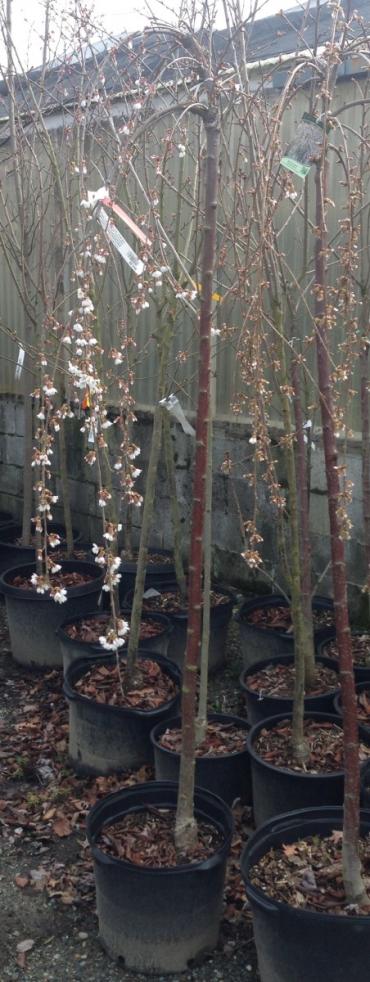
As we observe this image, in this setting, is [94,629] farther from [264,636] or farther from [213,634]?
[264,636]

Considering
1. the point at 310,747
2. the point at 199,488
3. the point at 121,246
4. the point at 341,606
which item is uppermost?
the point at 121,246

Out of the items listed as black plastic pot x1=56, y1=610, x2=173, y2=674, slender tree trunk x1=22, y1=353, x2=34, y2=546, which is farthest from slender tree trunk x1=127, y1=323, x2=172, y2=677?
slender tree trunk x1=22, y1=353, x2=34, y2=546

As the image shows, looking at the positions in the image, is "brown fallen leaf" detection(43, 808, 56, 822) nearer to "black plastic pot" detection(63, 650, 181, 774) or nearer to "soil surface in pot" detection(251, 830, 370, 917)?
"black plastic pot" detection(63, 650, 181, 774)

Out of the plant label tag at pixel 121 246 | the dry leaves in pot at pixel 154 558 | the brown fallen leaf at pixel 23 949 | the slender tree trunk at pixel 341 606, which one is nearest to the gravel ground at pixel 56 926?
the brown fallen leaf at pixel 23 949

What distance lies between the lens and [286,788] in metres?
2.96

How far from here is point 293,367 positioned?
316 cm

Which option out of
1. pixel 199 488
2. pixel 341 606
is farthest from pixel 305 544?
pixel 341 606

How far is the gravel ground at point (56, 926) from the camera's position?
8.59ft

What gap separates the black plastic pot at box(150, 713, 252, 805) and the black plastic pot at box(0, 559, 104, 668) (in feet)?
4.99

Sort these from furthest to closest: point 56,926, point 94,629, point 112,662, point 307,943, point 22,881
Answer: point 94,629
point 112,662
point 22,881
point 56,926
point 307,943

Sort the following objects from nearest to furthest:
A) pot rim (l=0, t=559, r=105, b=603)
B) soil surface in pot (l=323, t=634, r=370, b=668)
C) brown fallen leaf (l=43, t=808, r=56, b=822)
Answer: brown fallen leaf (l=43, t=808, r=56, b=822), soil surface in pot (l=323, t=634, r=370, b=668), pot rim (l=0, t=559, r=105, b=603)

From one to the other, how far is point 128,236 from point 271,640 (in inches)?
106

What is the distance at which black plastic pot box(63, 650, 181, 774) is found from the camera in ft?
11.6

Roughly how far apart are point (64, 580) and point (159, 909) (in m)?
2.74
